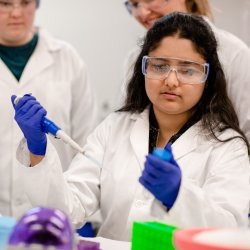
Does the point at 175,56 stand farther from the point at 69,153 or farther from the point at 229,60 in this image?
the point at 69,153

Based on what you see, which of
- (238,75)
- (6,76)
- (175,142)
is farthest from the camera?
(6,76)

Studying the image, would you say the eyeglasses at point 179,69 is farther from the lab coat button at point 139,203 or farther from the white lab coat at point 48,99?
the white lab coat at point 48,99

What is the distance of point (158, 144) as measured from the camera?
199 cm

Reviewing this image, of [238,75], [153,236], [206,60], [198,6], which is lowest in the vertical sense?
[153,236]

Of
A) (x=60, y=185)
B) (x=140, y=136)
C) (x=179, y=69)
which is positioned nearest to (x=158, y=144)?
(x=140, y=136)

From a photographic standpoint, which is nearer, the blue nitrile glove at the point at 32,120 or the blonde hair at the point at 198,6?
the blue nitrile glove at the point at 32,120

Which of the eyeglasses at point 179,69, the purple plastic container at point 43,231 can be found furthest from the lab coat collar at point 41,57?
the purple plastic container at point 43,231

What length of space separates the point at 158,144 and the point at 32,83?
2.98 ft

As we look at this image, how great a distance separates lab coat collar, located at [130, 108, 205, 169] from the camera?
1876 millimetres

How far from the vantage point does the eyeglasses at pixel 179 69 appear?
1.83 meters

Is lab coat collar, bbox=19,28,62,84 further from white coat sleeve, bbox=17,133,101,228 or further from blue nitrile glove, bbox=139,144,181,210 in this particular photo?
blue nitrile glove, bbox=139,144,181,210

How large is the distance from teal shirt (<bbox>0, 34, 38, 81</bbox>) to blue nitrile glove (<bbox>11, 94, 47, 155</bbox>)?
897 millimetres

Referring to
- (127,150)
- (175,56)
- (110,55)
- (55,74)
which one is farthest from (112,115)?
(110,55)

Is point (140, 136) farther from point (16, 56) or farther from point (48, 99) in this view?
point (16, 56)
